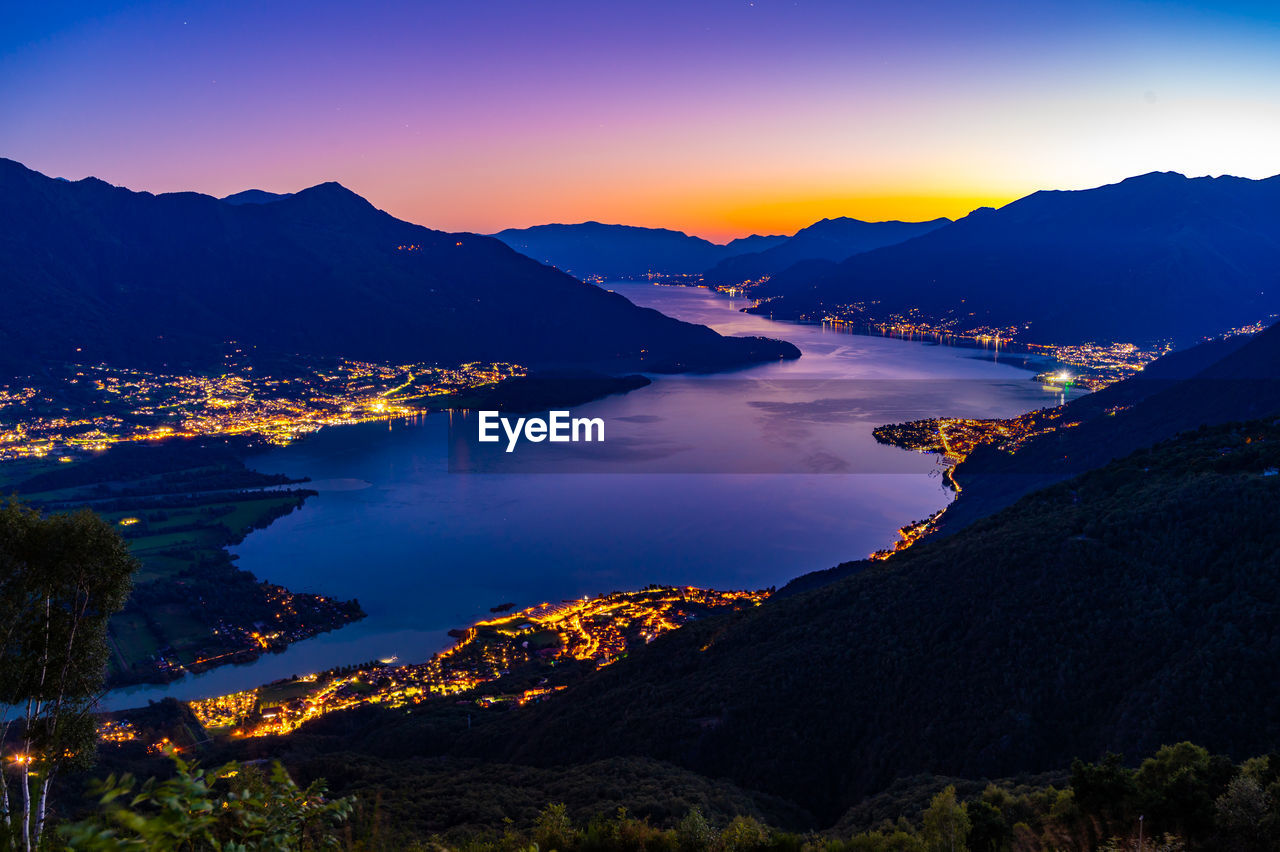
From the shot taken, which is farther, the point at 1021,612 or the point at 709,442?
the point at 709,442

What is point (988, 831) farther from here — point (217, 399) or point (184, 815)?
point (217, 399)

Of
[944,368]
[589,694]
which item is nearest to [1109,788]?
[589,694]

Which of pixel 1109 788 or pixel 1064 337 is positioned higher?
pixel 1064 337

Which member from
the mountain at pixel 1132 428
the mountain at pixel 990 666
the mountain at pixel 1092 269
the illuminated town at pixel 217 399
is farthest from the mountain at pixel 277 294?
the mountain at pixel 990 666

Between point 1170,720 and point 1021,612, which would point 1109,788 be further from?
point 1021,612

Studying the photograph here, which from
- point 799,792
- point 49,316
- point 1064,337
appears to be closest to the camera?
point 799,792

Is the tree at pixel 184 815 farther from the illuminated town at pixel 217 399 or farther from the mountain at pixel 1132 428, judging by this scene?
the illuminated town at pixel 217 399

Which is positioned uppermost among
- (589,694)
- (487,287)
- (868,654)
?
(487,287)

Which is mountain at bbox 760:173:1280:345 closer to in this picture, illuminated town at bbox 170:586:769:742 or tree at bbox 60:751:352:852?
illuminated town at bbox 170:586:769:742
